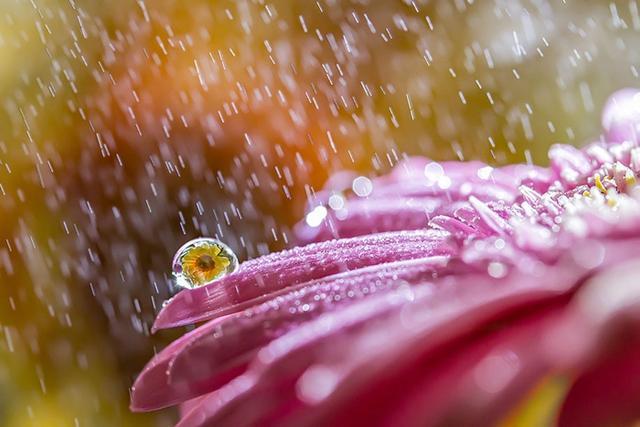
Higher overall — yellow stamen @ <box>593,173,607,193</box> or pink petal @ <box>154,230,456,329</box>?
pink petal @ <box>154,230,456,329</box>

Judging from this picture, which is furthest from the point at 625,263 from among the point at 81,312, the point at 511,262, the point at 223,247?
the point at 81,312

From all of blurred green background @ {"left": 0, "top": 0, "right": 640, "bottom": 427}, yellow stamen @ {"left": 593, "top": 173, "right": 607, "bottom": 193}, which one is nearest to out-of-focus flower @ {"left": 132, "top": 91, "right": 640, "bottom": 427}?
yellow stamen @ {"left": 593, "top": 173, "right": 607, "bottom": 193}

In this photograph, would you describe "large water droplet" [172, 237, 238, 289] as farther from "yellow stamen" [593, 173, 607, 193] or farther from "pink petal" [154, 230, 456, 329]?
"yellow stamen" [593, 173, 607, 193]

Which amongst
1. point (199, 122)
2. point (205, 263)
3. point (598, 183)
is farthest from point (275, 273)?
point (199, 122)

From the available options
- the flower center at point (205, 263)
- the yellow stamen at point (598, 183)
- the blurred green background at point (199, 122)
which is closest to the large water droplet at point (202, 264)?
the flower center at point (205, 263)

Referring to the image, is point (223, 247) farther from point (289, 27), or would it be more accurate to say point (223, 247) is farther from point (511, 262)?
point (289, 27)

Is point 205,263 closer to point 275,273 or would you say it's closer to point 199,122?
point 275,273

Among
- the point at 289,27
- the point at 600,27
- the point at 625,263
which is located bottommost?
the point at 625,263
